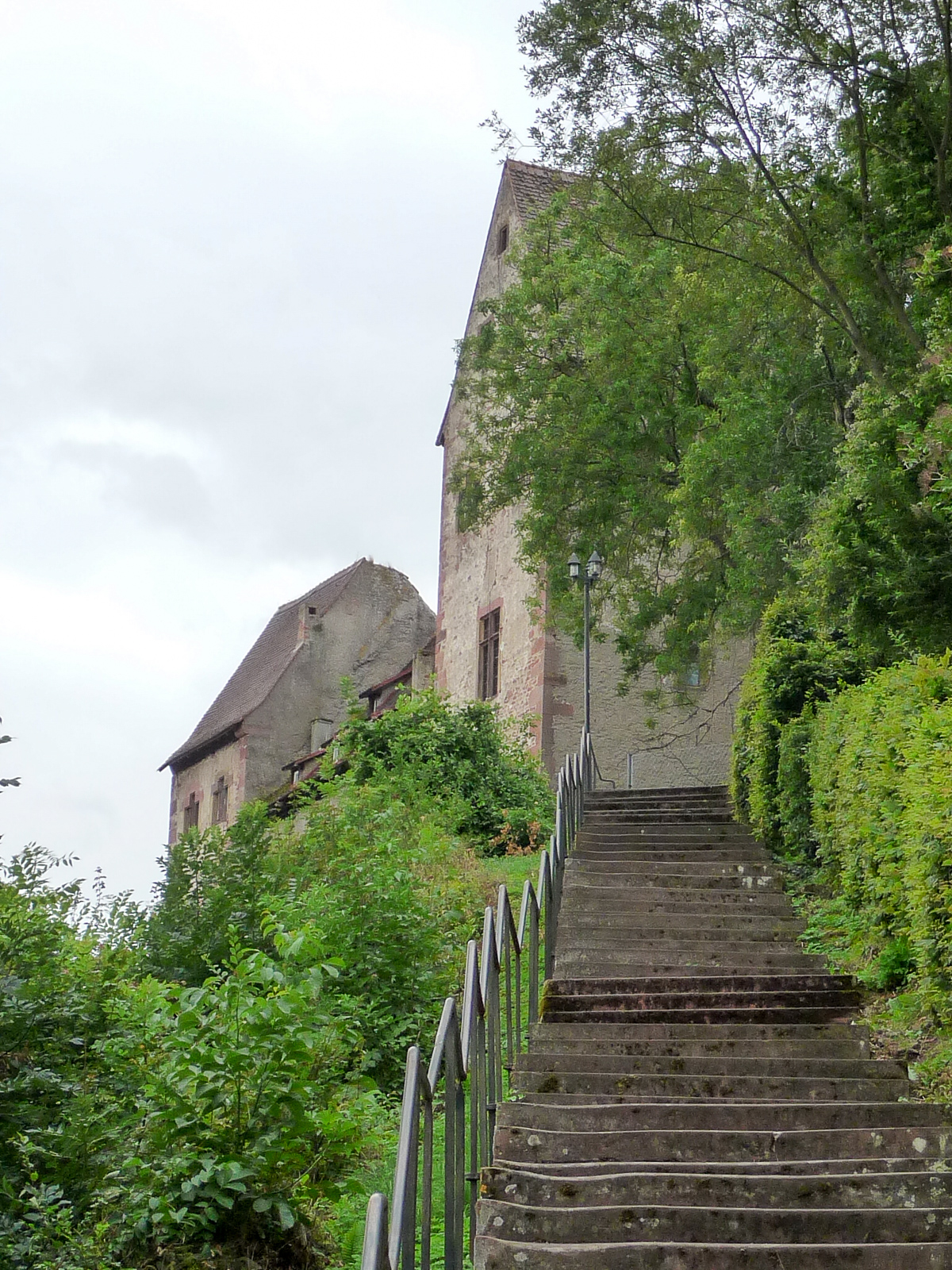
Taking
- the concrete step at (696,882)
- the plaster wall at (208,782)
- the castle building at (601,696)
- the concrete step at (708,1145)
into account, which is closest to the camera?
the concrete step at (708,1145)

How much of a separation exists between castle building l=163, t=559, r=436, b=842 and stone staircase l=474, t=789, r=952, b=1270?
2241 cm

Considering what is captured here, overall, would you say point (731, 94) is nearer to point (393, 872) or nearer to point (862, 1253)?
point (393, 872)

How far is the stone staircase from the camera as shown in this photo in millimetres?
5926

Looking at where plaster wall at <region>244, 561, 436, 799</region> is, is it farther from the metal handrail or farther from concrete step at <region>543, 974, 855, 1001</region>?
the metal handrail

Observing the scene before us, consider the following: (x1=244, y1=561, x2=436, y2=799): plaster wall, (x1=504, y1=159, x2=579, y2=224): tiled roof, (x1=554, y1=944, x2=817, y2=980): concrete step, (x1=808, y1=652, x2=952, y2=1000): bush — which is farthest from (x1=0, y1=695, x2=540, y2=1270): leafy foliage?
(x1=244, y1=561, x2=436, y2=799): plaster wall

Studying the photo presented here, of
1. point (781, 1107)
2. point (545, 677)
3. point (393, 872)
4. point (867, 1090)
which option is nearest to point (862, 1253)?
point (781, 1107)

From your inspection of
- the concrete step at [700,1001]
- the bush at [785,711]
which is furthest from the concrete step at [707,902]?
the concrete step at [700,1001]

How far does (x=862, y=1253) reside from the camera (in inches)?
222

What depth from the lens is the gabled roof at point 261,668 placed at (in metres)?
36.6

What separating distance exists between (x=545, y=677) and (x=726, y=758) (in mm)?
3262

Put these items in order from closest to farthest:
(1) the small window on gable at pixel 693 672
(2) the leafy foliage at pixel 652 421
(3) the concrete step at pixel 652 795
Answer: (2) the leafy foliage at pixel 652 421 → (3) the concrete step at pixel 652 795 → (1) the small window on gable at pixel 693 672

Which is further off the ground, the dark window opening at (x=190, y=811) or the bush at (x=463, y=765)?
the dark window opening at (x=190, y=811)

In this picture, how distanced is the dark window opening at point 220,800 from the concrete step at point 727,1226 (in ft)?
98.7

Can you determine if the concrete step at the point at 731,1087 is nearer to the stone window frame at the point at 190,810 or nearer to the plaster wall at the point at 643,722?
the plaster wall at the point at 643,722
